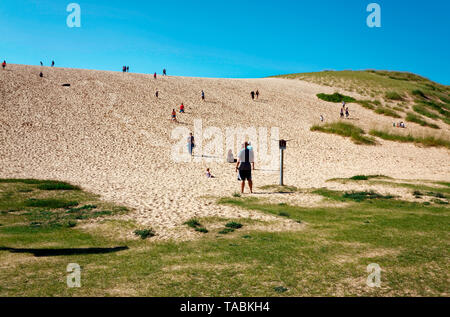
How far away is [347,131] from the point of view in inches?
1390

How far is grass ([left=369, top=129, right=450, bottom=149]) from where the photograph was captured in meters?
33.3

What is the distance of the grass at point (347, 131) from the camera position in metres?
32.9

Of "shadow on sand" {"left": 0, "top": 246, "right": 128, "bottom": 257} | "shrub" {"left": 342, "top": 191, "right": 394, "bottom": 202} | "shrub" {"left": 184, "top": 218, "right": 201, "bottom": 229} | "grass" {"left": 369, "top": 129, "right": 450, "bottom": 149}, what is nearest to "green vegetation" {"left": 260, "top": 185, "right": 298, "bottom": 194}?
"shrub" {"left": 342, "top": 191, "right": 394, "bottom": 202}

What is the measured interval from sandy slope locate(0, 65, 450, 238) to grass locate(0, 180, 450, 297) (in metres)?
1.77

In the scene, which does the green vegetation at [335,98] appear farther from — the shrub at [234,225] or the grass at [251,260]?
the shrub at [234,225]

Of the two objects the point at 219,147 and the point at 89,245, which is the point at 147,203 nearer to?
the point at 89,245

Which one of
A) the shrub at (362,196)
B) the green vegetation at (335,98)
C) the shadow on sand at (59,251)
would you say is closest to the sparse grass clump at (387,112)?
the green vegetation at (335,98)

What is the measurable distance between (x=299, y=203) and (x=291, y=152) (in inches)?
654

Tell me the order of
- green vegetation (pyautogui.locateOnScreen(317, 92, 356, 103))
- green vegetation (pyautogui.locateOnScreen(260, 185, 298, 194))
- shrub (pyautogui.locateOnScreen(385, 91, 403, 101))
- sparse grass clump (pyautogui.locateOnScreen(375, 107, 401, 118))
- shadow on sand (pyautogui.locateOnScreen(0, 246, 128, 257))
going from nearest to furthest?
1. shadow on sand (pyautogui.locateOnScreen(0, 246, 128, 257))
2. green vegetation (pyautogui.locateOnScreen(260, 185, 298, 194))
3. sparse grass clump (pyautogui.locateOnScreen(375, 107, 401, 118))
4. green vegetation (pyautogui.locateOnScreen(317, 92, 356, 103))
5. shrub (pyautogui.locateOnScreen(385, 91, 403, 101))

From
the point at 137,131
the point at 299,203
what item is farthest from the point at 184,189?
the point at 137,131

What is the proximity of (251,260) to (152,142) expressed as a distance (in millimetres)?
23903

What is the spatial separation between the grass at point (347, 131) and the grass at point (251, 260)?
2467 centimetres

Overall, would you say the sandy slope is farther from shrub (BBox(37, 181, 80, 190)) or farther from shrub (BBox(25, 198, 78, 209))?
shrub (BBox(25, 198, 78, 209))

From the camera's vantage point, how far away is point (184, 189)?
598 inches
